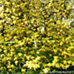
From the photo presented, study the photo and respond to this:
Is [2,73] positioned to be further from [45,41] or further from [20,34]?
[45,41]

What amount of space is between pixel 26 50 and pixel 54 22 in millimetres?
1447

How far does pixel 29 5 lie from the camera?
4426 mm

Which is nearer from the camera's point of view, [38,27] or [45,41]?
→ [45,41]

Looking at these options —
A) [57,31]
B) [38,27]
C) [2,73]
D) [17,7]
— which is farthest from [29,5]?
[2,73]

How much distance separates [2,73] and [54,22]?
270 centimetres

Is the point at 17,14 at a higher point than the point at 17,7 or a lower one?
lower

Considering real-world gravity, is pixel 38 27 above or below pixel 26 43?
above

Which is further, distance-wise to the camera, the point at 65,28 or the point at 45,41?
the point at 65,28

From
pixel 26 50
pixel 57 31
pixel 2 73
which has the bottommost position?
pixel 2 73

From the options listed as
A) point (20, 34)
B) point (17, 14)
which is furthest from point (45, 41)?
point (17, 14)

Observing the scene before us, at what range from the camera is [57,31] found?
4305 millimetres

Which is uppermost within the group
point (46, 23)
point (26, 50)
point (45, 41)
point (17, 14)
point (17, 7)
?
point (17, 7)

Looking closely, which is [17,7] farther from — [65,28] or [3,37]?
[65,28]

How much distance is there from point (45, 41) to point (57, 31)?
63 cm
